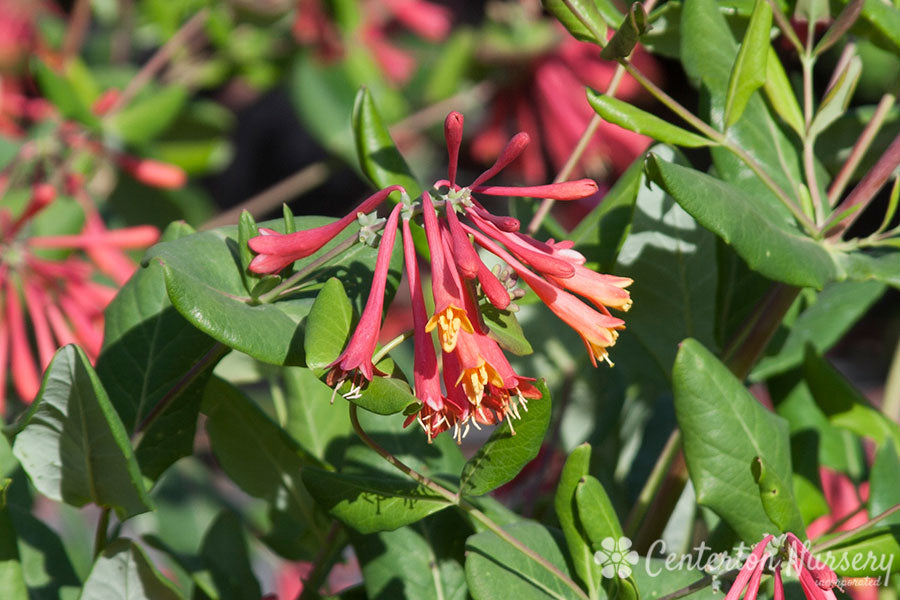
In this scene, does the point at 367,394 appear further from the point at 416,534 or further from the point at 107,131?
the point at 107,131

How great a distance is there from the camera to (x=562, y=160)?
1779 millimetres

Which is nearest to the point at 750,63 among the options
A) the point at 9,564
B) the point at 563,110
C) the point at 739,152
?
the point at 739,152

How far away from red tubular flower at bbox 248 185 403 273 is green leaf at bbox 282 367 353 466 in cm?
18

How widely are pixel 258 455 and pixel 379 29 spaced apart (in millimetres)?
1389

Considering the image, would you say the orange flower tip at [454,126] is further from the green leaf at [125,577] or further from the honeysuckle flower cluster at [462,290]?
the green leaf at [125,577]

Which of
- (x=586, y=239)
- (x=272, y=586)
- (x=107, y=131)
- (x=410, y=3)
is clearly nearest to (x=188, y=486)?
(x=107, y=131)

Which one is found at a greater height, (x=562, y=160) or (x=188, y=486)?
(x=562, y=160)

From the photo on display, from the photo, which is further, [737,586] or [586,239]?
[586,239]

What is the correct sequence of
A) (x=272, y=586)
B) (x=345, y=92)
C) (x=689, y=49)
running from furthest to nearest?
(x=272, y=586), (x=345, y=92), (x=689, y=49)

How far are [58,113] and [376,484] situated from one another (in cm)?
103

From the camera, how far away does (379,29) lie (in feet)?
6.26

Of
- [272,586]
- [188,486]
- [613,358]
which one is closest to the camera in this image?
[613,358]

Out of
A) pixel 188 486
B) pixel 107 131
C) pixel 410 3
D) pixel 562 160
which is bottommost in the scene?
pixel 188 486

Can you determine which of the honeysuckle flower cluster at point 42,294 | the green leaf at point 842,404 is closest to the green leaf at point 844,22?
the green leaf at point 842,404
